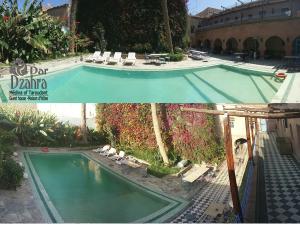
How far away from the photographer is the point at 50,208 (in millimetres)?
2252

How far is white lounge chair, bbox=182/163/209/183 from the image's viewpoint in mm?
2426

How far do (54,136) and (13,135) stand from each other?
0.91ft

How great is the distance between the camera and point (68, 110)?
269cm

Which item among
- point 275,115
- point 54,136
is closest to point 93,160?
point 54,136

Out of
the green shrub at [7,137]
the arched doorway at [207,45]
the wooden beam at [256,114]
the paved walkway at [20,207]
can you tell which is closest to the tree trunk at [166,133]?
the wooden beam at [256,114]

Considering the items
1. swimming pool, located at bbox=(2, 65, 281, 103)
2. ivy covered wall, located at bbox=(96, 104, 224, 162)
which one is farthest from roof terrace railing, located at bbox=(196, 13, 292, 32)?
ivy covered wall, located at bbox=(96, 104, 224, 162)

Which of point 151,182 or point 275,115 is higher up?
point 275,115

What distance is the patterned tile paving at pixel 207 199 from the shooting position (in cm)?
220

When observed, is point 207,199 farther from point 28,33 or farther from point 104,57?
point 28,33

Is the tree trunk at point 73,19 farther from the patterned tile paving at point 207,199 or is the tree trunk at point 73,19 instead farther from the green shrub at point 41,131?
the patterned tile paving at point 207,199

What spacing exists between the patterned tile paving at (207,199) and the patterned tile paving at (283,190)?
105 centimetres

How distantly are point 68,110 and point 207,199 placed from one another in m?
1.16

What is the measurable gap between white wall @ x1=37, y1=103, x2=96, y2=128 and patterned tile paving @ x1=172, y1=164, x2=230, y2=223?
0.90 metres

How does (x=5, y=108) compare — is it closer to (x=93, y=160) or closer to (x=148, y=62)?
(x=93, y=160)
